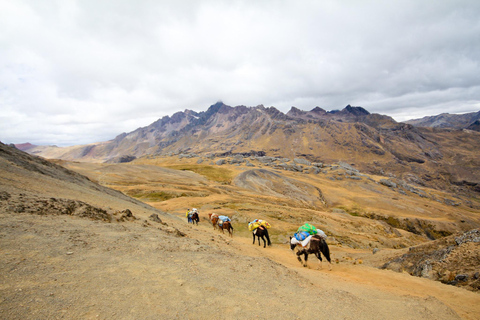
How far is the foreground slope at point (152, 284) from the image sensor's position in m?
4.89

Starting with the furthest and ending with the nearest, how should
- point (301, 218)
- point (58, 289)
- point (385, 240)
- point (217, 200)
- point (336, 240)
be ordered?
point (217, 200) < point (301, 218) < point (385, 240) < point (336, 240) < point (58, 289)

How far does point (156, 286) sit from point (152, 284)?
154 millimetres

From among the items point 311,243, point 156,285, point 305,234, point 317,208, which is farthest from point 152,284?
point 317,208

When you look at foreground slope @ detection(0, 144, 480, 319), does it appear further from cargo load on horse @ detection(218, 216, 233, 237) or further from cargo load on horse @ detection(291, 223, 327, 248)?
cargo load on horse @ detection(218, 216, 233, 237)

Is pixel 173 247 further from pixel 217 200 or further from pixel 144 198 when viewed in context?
pixel 144 198

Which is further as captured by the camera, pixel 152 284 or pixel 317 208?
pixel 317 208

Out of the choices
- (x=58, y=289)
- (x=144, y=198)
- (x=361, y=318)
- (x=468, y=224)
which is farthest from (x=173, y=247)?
(x=468, y=224)

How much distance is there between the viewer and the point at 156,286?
6.16 metres

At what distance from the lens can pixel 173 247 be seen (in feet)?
32.6

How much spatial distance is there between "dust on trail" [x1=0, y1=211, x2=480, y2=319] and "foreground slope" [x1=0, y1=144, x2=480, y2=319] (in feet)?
0.09

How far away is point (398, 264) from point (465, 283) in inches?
150

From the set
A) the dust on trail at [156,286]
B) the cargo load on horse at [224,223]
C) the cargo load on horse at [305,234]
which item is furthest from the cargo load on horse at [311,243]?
the cargo load on horse at [224,223]

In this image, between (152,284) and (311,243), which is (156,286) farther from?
(311,243)

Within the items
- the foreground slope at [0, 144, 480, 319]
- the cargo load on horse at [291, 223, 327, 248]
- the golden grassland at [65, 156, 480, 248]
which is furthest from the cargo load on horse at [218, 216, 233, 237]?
the foreground slope at [0, 144, 480, 319]
